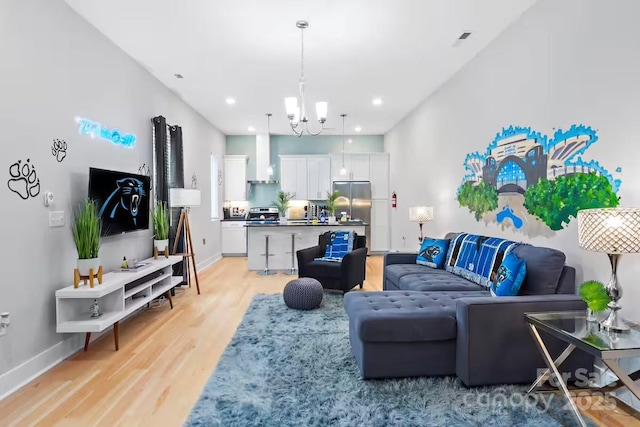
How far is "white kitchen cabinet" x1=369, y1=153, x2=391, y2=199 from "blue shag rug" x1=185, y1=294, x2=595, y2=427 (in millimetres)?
6013

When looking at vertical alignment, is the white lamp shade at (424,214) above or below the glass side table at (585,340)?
above

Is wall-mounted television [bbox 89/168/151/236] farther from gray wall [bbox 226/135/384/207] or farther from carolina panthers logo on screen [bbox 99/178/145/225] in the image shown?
gray wall [bbox 226/135/384/207]

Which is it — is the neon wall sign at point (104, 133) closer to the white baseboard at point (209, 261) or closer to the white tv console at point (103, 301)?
the white tv console at point (103, 301)

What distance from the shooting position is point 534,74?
10.7 feet

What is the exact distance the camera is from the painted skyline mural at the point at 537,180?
2.67m

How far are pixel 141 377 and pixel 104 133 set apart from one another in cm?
243

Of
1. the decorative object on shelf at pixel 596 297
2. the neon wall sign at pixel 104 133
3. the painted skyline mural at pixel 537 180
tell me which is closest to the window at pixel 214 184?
the neon wall sign at pixel 104 133

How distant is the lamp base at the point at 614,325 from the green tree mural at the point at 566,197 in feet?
2.83

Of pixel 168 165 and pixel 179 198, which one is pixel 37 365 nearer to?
pixel 179 198

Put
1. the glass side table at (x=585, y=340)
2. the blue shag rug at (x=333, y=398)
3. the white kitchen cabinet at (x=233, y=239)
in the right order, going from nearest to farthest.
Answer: the glass side table at (x=585, y=340) → the blue shag rug at (x=333, y=398) → the white kitchen cabinet at (x=233, y=239)

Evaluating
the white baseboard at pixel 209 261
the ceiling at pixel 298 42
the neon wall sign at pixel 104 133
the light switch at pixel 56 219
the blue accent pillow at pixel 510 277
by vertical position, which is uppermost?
the ceiling at pixel 298 42

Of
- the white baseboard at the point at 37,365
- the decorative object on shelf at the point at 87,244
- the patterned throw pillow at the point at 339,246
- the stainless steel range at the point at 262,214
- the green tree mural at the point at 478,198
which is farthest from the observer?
the stainless steel range at the point at 262,214

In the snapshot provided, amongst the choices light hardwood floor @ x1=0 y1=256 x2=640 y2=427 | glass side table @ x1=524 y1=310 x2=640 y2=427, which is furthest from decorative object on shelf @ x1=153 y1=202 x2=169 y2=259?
glass side table @ x1=524 y1=310 x2=640 y2=427

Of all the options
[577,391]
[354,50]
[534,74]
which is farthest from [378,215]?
[577,391]
